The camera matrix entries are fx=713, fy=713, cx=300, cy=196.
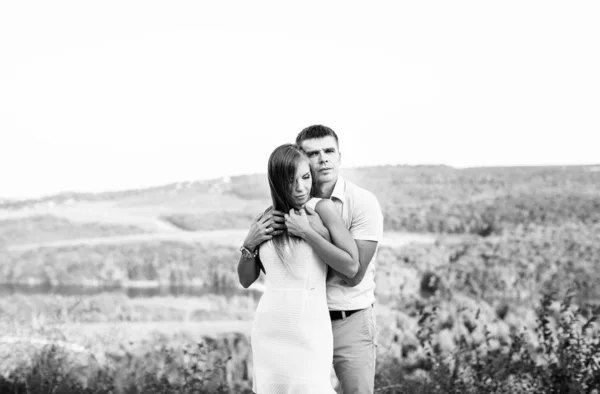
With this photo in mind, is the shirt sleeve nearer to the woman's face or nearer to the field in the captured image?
the woman's face

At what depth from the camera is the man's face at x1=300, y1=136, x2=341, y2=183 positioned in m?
3.22

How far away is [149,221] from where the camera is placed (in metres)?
10.7

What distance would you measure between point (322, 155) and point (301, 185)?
1.02 feet

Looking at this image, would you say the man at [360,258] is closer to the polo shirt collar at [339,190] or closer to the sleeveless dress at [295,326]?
the polo shirt collar at [339,190]

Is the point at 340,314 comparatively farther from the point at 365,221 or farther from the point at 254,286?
Result: the point at 254,286

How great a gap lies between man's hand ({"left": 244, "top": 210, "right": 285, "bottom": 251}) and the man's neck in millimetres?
304

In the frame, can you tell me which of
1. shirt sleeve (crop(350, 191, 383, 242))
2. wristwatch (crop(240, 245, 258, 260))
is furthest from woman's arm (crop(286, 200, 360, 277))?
wristwatch (crop(240, 245, 258, 260))

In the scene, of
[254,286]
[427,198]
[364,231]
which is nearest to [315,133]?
[364,231]

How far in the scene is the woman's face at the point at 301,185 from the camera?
294 centimetres

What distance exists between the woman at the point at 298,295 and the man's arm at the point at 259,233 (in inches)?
1.5

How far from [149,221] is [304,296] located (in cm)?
806

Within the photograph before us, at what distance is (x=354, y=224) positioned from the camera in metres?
3.24

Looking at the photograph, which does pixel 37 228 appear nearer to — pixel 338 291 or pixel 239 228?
pixel 239 228

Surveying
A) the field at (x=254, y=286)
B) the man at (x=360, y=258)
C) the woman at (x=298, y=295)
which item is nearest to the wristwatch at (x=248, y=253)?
the man at (x=360, y=258)
